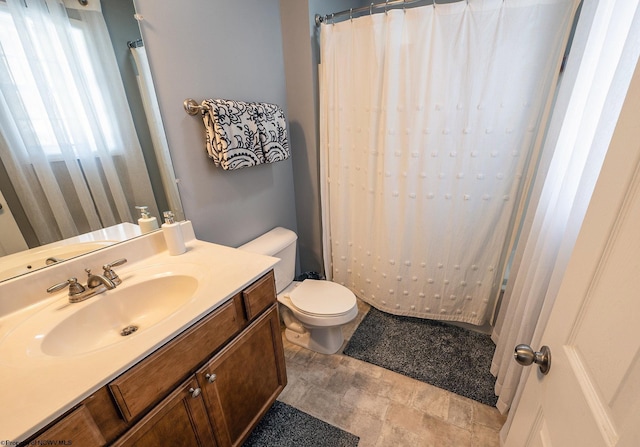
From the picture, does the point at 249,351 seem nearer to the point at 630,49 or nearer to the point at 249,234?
the point at 249,234

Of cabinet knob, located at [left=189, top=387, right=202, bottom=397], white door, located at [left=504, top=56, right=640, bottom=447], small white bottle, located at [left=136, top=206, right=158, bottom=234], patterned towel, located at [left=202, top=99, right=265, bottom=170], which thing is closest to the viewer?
white door, located at [left=504, top=56, right=640, bottom=447]

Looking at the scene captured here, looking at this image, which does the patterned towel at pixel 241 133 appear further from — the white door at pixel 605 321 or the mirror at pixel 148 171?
the white door at pixel 605 321

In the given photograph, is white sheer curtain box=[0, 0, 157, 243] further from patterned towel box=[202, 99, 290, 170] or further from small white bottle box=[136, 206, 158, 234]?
patterned towel box=[202, 99, 290, 170]

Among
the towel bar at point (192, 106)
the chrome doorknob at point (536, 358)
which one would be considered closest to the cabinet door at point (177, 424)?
the chrome doorknob at point (536, 358)

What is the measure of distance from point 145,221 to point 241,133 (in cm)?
61

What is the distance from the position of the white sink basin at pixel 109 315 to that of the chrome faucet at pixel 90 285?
0.02 metres

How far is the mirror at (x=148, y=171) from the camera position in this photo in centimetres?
82

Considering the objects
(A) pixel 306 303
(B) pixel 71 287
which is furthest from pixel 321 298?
(B) pixel 71 287

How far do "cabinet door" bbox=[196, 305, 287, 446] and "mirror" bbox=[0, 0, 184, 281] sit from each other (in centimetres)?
64

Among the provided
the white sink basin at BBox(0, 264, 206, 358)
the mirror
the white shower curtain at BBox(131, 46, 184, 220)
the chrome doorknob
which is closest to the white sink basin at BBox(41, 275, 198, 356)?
the white sink basin at BBox(0, 264, 206, 358)

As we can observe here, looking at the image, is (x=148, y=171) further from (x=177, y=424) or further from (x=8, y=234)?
(x=177, y=424)

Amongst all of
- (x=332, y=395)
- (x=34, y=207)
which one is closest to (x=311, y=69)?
(x=34, y=207)

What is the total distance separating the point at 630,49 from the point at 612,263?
2.38 feet

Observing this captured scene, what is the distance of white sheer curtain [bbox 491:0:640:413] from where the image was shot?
0.77m
